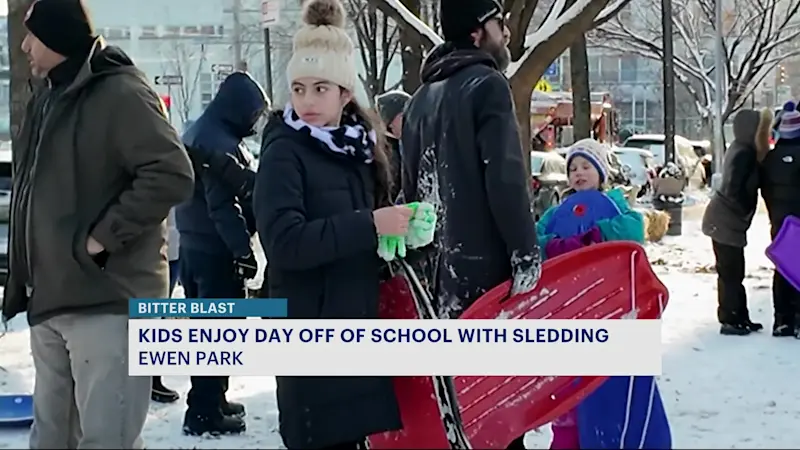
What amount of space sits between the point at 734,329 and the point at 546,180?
11.6 m

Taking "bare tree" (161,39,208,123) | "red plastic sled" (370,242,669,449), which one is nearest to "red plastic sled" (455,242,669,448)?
"red plastic sled" (370,242,669,449)

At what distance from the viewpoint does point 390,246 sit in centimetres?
362

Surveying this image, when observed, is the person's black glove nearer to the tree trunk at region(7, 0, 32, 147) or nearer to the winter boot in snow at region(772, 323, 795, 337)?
the tree trunk at region(7, 0, 32, 147)

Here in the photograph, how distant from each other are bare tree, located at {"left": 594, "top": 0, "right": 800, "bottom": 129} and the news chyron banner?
25.3 meters

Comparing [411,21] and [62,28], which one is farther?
[411,21]

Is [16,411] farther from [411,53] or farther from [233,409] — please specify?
[411,53]

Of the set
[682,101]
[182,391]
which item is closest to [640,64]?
[682,101]

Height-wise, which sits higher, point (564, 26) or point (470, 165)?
point (564, 26)

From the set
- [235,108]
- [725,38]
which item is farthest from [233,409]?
[725,38]

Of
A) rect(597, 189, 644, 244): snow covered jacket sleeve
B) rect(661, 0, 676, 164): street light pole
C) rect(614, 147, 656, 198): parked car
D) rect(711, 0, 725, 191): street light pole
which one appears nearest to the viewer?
rect(597, 189, 644, 244): snow covered jacket sleeve

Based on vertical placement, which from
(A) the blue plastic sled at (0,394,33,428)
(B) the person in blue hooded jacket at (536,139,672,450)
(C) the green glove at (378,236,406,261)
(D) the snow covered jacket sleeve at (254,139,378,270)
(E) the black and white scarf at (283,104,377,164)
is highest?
(E) the black and white scarf at (283,104,377,164)

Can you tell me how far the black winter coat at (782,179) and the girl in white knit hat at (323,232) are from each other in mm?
5319

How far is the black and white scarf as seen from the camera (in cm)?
361

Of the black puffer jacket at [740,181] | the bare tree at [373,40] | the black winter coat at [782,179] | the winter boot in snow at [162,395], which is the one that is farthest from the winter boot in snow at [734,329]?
the bare tree at [373,40]
